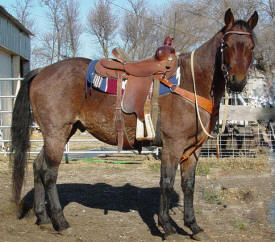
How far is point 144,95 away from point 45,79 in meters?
1.34

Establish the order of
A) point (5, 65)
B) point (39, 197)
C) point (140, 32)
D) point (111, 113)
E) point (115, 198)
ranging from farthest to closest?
1. point (140, 32)
2. point (5, 65)
3. point (115, 198)
4. point (39, 197)
5. point (111, 113)

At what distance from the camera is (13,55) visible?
16609mm

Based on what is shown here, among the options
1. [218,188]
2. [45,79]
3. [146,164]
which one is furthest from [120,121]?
[146,164]

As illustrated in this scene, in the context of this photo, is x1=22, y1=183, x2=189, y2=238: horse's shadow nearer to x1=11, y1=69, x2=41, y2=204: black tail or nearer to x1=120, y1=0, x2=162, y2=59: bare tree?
x1=11, y1=69, x2=41, y2=204: black tail

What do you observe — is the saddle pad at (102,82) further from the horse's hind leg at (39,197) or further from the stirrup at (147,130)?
the horse's hind leg at (39,197)

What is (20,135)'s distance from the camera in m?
4.52

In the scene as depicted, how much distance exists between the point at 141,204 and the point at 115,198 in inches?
20.5

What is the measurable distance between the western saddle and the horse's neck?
0.75ft

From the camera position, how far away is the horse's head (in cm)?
333

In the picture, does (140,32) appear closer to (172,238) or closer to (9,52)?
(9,52)

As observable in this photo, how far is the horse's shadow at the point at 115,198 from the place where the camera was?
4941 mm

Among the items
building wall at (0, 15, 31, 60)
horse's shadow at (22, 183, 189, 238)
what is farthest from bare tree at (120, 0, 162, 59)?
horse's shadow at (22, 183, 189, 238)

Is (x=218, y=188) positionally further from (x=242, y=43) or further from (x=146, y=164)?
(x=242, y=43)

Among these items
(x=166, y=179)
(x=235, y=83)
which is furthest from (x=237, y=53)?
(x=166, y=179)
